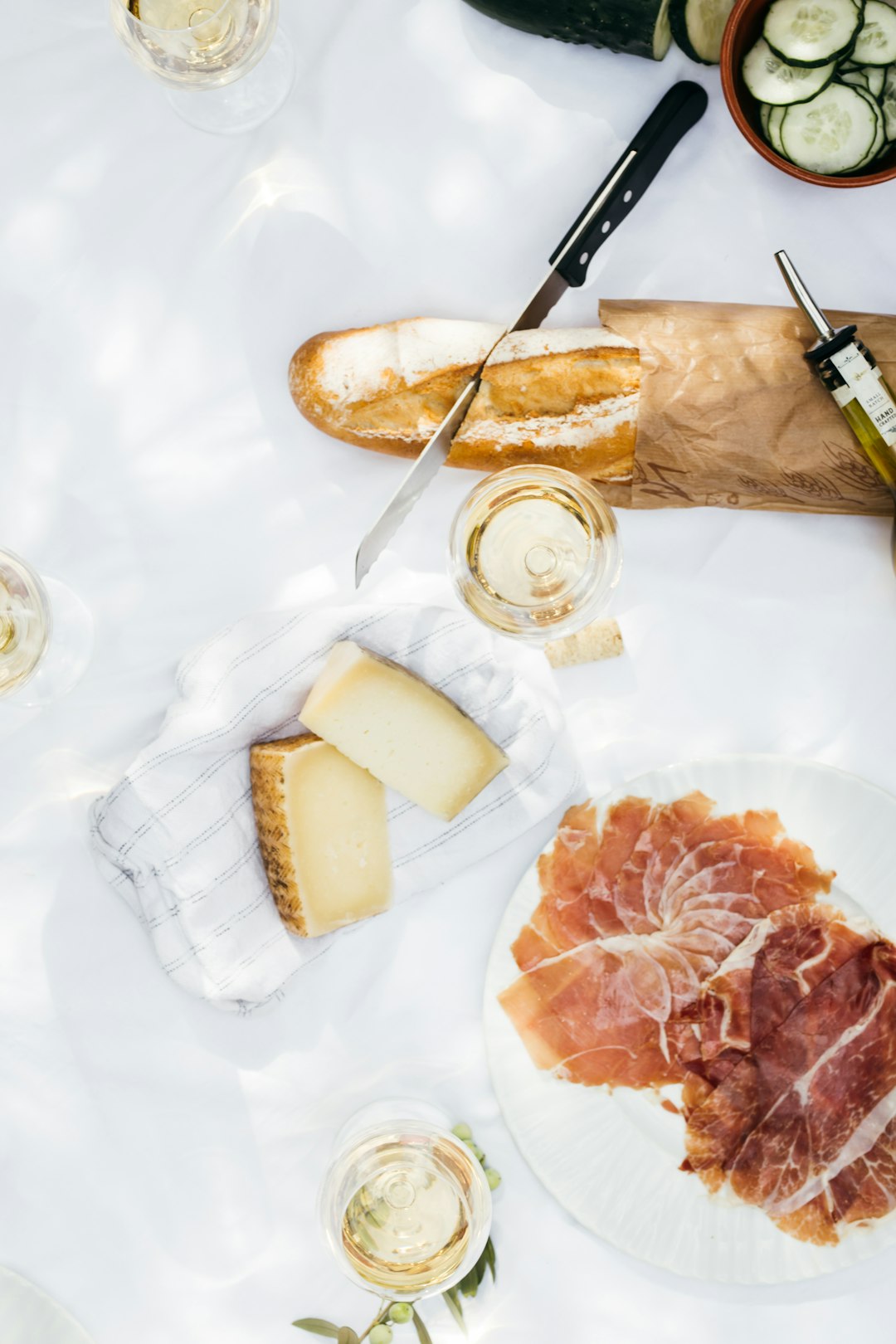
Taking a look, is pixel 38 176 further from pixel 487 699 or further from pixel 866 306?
pixel 866 306

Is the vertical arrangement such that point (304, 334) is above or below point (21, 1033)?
above

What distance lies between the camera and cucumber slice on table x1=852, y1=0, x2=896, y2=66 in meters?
0.74

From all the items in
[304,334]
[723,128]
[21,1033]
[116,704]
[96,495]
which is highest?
[723,128]

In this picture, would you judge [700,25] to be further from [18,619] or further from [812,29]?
[18,619]

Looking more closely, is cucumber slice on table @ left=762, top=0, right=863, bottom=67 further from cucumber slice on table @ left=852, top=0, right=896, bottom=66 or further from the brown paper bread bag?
the brown paper bread bag

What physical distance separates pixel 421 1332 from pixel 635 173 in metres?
0.98

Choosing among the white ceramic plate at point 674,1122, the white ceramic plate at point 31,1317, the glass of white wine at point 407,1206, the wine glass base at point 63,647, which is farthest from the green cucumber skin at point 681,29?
the white ceramic plate at point 31,1317

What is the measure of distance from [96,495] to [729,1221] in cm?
82

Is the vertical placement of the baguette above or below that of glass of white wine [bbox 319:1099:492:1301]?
A: above

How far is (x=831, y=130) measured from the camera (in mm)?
763

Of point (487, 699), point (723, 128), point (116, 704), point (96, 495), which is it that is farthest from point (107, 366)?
point (723, 128)

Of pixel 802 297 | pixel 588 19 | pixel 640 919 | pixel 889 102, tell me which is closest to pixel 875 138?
pixel 889 102

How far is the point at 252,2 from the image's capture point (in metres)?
0.77


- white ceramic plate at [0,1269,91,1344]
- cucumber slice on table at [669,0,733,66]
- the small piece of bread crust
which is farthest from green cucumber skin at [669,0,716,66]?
white ceramic plate at [0,1269,91,1344]
